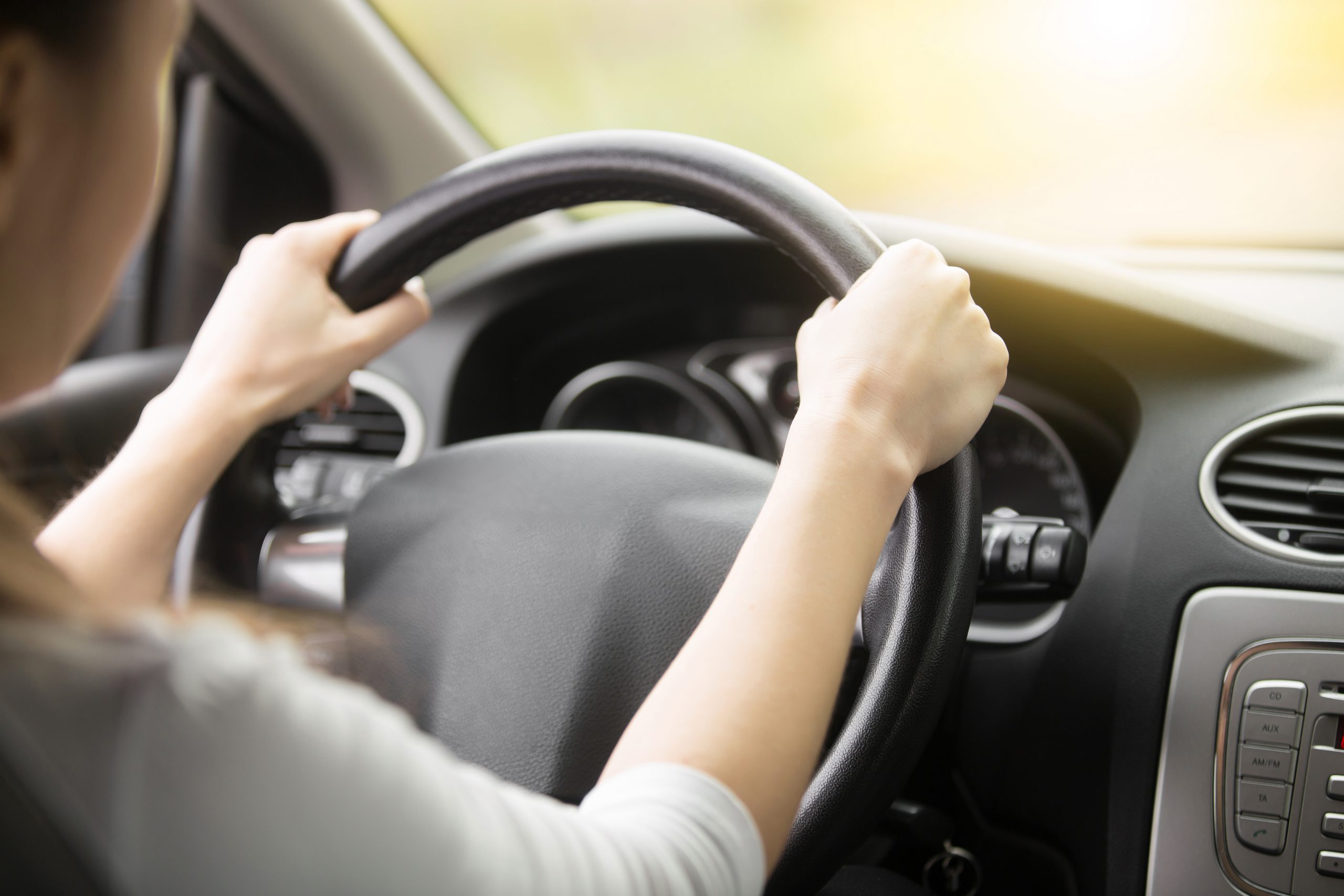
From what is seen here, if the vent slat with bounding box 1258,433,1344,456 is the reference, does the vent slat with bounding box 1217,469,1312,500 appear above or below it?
below

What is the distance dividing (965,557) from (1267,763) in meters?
0.33

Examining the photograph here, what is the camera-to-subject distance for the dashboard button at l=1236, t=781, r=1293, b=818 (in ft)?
2.32

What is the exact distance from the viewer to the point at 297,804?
308mm

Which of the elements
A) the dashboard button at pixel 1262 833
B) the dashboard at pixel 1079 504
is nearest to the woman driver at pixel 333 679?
the dashboard at pixel 1079 504

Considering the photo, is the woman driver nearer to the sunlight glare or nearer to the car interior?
the car interior

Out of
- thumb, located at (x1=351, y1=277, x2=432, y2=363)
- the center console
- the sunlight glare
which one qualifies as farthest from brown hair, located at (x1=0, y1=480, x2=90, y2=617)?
the sunlight glare

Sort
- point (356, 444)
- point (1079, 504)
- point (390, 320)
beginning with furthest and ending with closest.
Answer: point (356, 444)
point (1079, 504)
point (390, 320)

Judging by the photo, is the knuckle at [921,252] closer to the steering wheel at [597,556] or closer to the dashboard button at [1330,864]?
the steering wheel at [597,556]

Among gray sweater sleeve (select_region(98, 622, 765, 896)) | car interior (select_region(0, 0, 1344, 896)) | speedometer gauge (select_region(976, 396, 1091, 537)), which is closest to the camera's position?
gray sweater sleeve (select_region(98, 622, 765, 896))

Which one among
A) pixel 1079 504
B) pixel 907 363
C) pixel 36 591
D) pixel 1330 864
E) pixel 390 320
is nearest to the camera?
pixel 36 591

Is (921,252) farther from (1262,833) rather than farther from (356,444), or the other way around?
(356,444)

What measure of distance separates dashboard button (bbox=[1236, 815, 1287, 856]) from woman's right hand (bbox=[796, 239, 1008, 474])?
396mm

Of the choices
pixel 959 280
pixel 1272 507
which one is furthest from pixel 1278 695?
pixel 959 280

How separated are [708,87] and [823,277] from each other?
0.76 m
